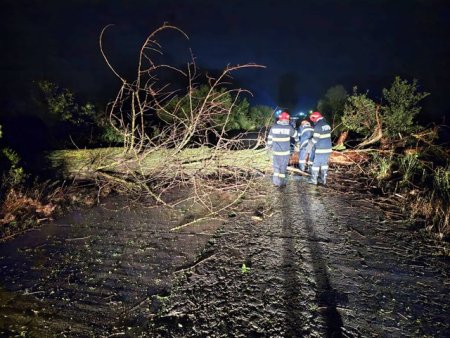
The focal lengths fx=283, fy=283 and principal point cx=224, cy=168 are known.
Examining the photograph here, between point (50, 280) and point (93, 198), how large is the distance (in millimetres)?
2372

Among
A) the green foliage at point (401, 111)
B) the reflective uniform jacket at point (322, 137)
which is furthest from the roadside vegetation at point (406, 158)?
the reflective uniform jacket at point (322, 137)

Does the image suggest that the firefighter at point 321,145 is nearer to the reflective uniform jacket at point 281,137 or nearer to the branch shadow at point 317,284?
the reflective uniform jacket at point 281,137

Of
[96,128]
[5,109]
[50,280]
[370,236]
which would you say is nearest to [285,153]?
[370,236]

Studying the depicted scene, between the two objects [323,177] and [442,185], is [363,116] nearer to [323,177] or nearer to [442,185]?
[323,177]

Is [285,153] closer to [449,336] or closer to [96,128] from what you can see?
[449,336]

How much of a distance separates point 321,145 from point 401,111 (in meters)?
2.84

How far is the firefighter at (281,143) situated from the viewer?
18.5ft

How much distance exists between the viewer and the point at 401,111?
7.00 metres

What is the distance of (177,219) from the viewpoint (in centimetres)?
461

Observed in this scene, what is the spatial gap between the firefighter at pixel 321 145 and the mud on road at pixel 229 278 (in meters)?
1.40

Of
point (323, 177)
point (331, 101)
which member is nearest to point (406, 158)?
point (323, 177)

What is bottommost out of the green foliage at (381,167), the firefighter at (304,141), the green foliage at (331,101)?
the green foliage at (381,167)

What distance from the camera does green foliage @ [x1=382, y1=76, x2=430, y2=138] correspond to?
7.01 metres

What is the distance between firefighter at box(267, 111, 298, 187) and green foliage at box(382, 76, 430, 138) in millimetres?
3055
